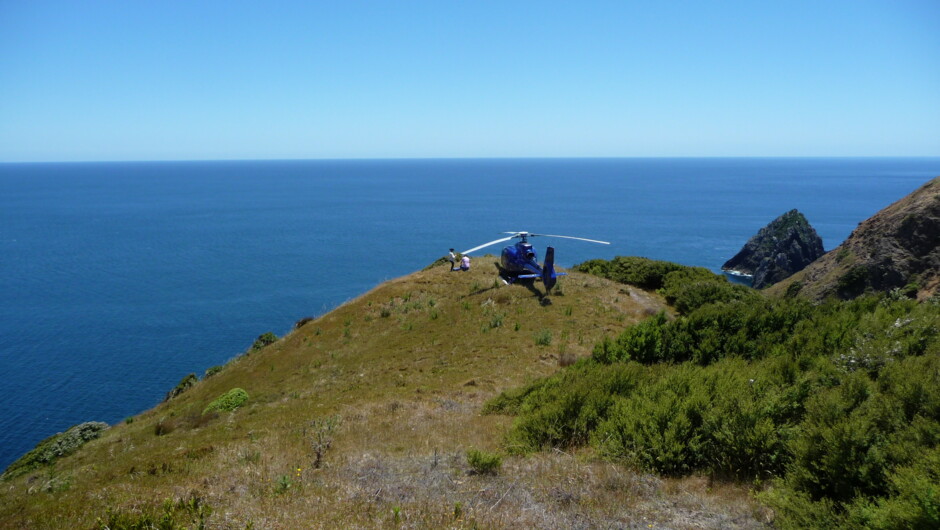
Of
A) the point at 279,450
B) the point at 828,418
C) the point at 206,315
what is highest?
the point at 828,418

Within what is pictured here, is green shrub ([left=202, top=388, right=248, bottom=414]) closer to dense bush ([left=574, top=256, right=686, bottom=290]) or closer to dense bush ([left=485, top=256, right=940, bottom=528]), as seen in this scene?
dense bush ([left=485, top=256, right=940, bottom=528])

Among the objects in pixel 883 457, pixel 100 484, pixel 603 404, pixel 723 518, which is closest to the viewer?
pixel 883 457

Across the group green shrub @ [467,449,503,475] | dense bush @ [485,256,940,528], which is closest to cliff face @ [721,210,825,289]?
dense bush @ [485,256,940,528]

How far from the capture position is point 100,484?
11.8 meters

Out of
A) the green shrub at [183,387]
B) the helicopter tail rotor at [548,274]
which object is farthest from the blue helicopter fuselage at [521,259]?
the green shrub at [183,387]

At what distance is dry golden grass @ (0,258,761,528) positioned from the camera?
8.93 meters

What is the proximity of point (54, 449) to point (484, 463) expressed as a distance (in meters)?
23.9

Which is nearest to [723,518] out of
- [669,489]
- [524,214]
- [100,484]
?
[669,489]

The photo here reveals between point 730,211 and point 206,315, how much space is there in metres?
154

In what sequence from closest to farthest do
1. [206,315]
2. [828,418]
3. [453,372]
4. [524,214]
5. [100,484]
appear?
1. [828,418]
2. [100,484]
3. [453,372]
4. [206,315]
5. [524,214]

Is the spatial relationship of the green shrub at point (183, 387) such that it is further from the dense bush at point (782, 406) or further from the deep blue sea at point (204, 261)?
the dense bush at point (782, 406)

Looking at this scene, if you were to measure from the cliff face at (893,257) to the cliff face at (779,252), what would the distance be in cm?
3860

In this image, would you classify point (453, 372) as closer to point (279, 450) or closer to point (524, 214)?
point (279, 450)

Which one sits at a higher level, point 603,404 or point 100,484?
point 603,404
